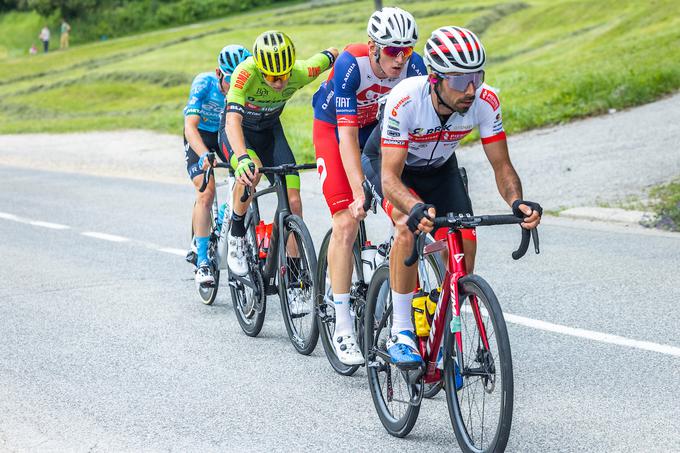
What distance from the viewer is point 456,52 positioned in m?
4.79

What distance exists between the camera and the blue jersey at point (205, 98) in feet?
28.6

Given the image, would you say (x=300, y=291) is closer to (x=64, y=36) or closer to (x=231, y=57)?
(x=231, y=57)

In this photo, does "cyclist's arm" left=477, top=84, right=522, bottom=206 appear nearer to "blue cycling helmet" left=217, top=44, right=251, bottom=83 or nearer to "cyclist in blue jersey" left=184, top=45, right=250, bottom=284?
"blue cycling helmet" left=217, top=44, right=251, bottom=83

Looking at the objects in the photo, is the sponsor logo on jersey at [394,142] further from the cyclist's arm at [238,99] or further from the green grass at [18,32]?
the green grass at [18,32]

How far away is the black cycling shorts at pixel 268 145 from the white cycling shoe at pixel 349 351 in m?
1.90

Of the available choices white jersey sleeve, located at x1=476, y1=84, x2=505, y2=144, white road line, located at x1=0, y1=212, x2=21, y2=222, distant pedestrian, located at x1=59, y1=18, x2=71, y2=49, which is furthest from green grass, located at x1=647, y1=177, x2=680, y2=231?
distant pedestrian, located at x1=59, y1=18, x2=71, y2=49

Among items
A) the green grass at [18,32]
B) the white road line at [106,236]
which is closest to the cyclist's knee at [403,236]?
the white road line at [106,236]

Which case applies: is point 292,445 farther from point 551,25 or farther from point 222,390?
point 551,25

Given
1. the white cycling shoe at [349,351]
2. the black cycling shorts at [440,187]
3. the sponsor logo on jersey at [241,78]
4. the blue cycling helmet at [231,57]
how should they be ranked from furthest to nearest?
the blue cycling helmet at [231,57]
the sponsor logo on jersey at [241,78]
the white cycling shoe at [349,351]
the black cycling shorts at [440,187]

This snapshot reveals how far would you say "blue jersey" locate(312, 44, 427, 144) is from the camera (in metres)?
6.31

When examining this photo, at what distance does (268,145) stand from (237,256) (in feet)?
2.92

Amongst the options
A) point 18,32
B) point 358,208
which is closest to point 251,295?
point 358,208

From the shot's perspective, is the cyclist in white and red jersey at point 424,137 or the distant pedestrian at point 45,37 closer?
the cyclist in white and red jersey at point 424,137

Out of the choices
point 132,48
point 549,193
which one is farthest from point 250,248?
point 132,48
